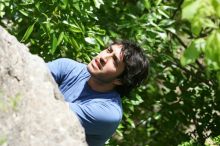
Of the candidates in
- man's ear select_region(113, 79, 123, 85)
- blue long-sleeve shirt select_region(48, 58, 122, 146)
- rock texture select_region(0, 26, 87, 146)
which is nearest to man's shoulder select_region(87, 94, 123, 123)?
blue long-sleeve shirt select_region(48, 58, 122, 146)

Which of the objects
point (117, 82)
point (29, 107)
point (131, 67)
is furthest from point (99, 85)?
point (29, 107)

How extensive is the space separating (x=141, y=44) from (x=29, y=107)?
7.48 feet

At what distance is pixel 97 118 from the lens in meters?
2.99

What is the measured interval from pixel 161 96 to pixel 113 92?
2.73 metres

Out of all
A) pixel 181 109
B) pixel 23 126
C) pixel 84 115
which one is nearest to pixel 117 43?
pixel 84 115

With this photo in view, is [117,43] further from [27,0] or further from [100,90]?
[27,0]

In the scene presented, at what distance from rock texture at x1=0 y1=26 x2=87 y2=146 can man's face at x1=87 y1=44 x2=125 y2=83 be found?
0.48 metres

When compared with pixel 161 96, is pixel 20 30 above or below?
above

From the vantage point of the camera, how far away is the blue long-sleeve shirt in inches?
117

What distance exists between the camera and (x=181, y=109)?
18.1 feet

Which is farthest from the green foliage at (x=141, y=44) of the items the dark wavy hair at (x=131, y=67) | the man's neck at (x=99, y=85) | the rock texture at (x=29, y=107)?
the rock texture at (x=29, y=107)

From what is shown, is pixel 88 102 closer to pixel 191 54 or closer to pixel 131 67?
pixel 131 67

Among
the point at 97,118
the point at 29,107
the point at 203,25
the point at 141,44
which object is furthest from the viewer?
the point at 141,44

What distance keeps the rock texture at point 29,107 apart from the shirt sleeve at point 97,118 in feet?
0.91
